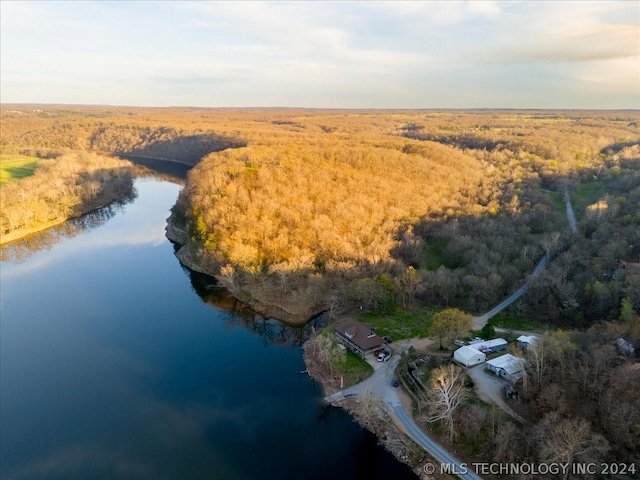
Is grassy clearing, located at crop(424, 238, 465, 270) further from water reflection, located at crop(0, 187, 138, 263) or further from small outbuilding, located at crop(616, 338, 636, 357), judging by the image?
water reflection, located at crop(0, 187, 138, 263)

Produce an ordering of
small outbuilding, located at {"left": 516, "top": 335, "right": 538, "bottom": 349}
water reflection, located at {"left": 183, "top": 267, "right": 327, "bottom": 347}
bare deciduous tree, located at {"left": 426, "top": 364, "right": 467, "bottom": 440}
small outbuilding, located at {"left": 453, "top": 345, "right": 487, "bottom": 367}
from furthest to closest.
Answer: water reflection, located at {"left": 183, "top": 267, "right": 327, "bottom": 347}
small outbuilding, located at {"left": 516, "top": 335, "right": 538, "bottom": 349}
small outbuilding, located at {"left": 453, "top": 345, "right": 487, "bottom": 367}
bare deciduous tree, located at {"left": 426, "top": 364, "right": 467, "bottom": 440}

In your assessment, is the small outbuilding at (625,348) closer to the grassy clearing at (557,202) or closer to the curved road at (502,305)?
the curved road at (502,305)

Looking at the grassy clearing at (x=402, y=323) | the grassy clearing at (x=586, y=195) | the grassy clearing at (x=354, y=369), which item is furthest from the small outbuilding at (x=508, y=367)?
the grassy clearing at (x=586, y=195)

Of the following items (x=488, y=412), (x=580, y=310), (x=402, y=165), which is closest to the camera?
(x=488, y=412)

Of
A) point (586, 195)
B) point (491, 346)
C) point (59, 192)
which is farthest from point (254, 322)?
point (586, 195)

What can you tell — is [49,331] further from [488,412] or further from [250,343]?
[488,412]

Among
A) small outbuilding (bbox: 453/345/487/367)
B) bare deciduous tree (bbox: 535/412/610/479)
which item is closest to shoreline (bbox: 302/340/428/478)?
small outbuilding (bbox: 453/345/487/367)

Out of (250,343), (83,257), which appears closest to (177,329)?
(250,343)
